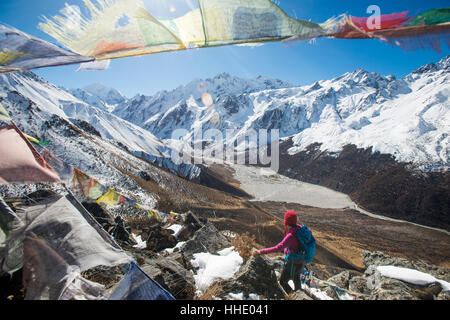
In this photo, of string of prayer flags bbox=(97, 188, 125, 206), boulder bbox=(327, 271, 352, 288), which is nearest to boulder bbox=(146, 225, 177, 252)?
string of prayer flags bbox=(97, 188, 125, 206)

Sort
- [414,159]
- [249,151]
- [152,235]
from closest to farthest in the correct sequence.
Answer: [152,235] < [414,159] < [249,151]

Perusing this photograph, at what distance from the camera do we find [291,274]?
12.6ft

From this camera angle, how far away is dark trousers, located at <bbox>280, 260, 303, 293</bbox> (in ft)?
12.7

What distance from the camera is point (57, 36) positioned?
249cm

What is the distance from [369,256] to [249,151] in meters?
113

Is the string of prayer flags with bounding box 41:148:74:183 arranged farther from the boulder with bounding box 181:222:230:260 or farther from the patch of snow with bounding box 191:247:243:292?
the patch of snow with bounding box 191:247:243:292

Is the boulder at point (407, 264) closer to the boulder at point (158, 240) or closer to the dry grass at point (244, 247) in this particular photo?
the dry grass at point (244, 247)

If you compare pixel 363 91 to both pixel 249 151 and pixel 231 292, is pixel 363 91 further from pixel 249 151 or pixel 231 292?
pixel 231 292

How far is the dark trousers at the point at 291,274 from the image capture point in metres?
3.88

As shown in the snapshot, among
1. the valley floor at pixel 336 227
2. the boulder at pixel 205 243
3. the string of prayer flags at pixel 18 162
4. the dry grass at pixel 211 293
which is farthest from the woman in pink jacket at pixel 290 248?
the valley floor at pixel 336 227

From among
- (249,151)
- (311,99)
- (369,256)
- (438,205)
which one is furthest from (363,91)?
(369,256)

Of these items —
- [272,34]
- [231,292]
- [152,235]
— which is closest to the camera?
[272,34]

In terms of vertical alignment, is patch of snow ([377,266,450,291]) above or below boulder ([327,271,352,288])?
above

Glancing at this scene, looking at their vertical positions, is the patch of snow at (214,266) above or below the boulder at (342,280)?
above
